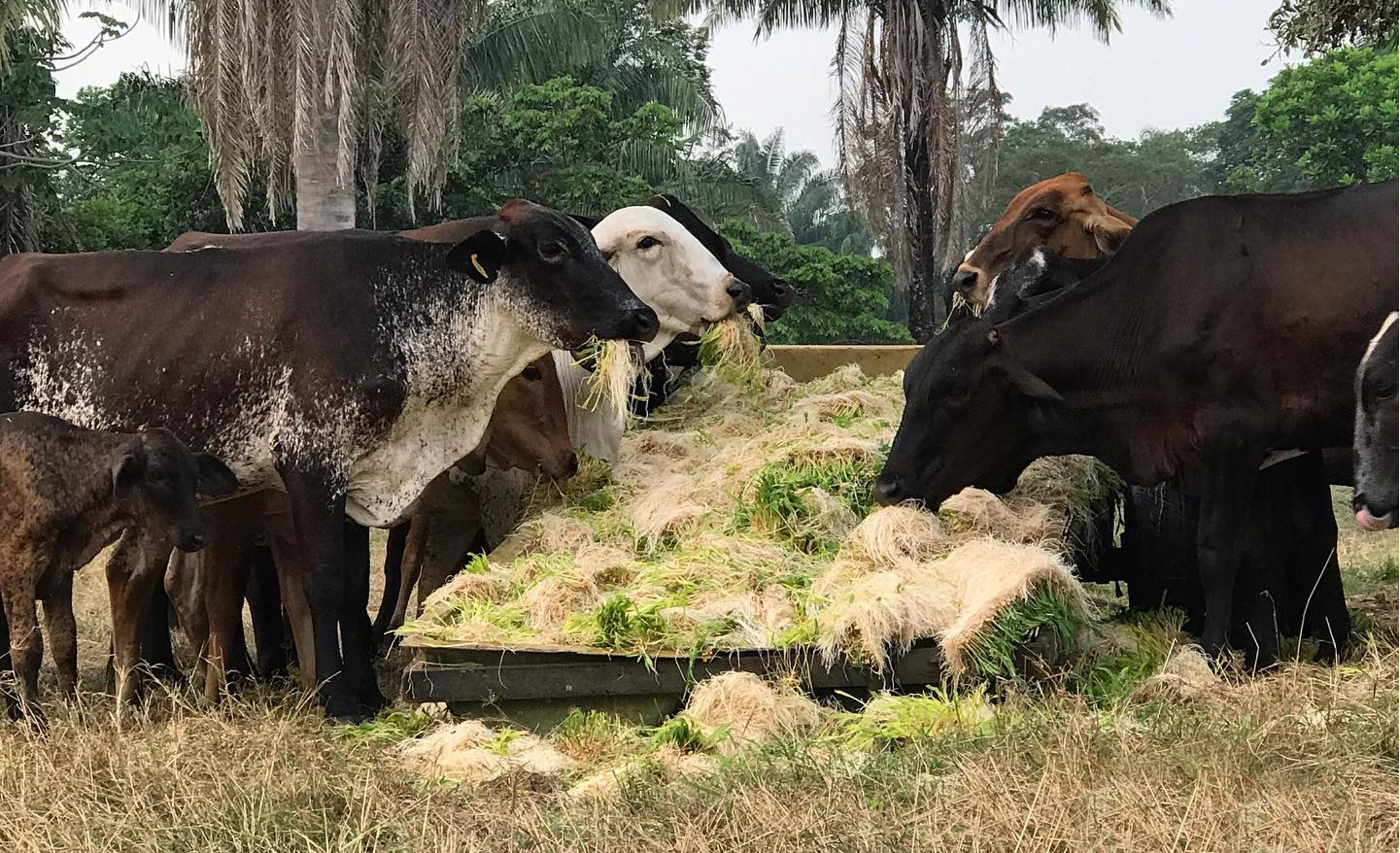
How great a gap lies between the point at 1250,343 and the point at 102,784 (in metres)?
4.48

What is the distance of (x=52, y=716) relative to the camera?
6020mm

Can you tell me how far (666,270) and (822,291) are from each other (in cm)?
2240

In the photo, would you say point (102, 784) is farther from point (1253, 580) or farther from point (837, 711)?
point (1253, 580)

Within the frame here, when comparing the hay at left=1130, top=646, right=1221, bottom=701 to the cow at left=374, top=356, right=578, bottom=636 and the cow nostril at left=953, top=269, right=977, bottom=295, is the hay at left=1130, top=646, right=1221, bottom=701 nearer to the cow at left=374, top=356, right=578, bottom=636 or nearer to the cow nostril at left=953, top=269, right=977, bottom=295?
the cow nostril at left=953, top=269, right=977, bottom=295

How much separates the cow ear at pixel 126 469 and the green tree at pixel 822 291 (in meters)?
24.6

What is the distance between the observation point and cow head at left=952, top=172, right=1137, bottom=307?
28.1 feet

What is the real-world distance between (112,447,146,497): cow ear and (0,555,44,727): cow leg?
44 centimetres

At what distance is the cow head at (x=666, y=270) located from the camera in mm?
9086

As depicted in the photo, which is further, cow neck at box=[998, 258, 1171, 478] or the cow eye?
the cow eye

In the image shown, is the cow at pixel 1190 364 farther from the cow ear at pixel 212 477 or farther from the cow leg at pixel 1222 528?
the cow ear at pixel 212 477

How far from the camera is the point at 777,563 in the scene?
21.1 feet

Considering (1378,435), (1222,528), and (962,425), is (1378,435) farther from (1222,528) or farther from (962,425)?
(962,425)

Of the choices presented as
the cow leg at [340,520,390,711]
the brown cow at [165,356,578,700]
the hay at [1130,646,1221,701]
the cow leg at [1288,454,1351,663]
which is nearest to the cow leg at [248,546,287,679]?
the brown cow at [165,356,578,700]

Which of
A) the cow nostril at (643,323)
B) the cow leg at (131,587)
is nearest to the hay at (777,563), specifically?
the cow nostril at (643,323)
